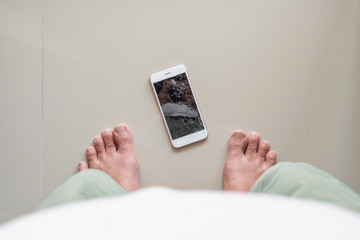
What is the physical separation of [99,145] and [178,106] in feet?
0.76

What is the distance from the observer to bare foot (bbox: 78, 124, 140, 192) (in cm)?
74

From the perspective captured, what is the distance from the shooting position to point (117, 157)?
30.2 inches

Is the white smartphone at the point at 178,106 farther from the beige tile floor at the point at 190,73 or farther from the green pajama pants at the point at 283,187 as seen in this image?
the green pajama pants at the point at 283,187

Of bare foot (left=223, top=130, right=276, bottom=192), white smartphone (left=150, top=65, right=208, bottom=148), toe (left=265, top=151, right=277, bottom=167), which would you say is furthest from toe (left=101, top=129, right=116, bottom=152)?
toe (left=265, top=151, right=277, bottom=167)

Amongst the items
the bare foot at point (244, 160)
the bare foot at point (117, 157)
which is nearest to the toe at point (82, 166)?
the bare foot at point (117, 157)

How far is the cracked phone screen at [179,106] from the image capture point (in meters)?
0.74

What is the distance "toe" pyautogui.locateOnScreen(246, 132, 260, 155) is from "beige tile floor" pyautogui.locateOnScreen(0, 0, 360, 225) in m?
0.02

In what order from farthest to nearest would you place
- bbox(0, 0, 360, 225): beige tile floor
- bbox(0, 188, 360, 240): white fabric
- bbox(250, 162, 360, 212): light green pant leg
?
bbox(0, 0, 360, 225): beige tile floor, bbox(250, 162, 360, 212): light green pant leg, bbox(0, 188, 360, 240): white fabric

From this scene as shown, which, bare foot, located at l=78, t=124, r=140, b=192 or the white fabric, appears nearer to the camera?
the white fabric

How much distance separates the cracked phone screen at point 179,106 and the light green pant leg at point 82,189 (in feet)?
0.78

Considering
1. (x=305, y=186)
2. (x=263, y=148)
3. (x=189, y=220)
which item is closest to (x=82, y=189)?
(x=189, y=220)

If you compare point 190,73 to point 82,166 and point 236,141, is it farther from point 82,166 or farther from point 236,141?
point 82,166

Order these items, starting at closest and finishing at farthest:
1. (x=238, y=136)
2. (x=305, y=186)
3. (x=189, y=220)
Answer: (x=189, y=220), (x=305, y=186), (x=238, y=136)

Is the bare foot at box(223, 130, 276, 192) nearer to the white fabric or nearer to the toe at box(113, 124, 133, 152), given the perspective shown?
the toe at box(113, 124, 133, 152)
